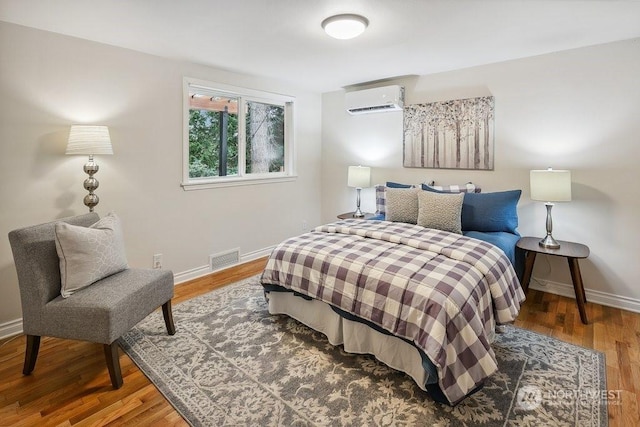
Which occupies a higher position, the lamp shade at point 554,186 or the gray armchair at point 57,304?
the lamp shade at point 554,186

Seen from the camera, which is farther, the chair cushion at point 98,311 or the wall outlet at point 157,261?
the wall outlet at point 157,261

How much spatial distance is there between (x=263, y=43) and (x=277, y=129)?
5.74 feet

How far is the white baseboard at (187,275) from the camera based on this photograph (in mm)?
2475

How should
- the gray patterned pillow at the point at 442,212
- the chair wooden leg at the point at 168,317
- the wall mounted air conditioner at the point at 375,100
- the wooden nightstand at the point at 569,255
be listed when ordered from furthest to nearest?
the wall mounted air conditioner at the point at 375,100
the gray patterned pillow at the point at 442,212
the wooden nightstand at the point at 569,255
the chair wooden leg at the point at 168,317

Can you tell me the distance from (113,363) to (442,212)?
107 inches

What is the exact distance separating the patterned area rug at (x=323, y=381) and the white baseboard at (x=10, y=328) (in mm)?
902

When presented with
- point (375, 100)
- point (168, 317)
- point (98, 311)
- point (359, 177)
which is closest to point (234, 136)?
point (359, 177)

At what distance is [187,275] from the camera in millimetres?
3568

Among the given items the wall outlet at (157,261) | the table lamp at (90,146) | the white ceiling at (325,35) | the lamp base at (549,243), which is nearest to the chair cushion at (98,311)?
the table lamp at (90,146)

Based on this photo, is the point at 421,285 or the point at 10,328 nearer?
the point at 421,285

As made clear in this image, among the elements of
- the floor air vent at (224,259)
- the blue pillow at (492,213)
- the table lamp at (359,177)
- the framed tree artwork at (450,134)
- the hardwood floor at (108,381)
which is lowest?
the hardwood floor at (108,381)

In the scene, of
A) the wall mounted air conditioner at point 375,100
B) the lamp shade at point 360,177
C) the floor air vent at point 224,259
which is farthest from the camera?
the lamp shade at point 360,177

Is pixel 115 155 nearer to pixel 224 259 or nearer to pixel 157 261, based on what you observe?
pixel 157 261

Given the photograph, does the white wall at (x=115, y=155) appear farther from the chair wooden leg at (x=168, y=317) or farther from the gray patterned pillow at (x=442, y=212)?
the gray patterned pillow at (x=442, y=212)
